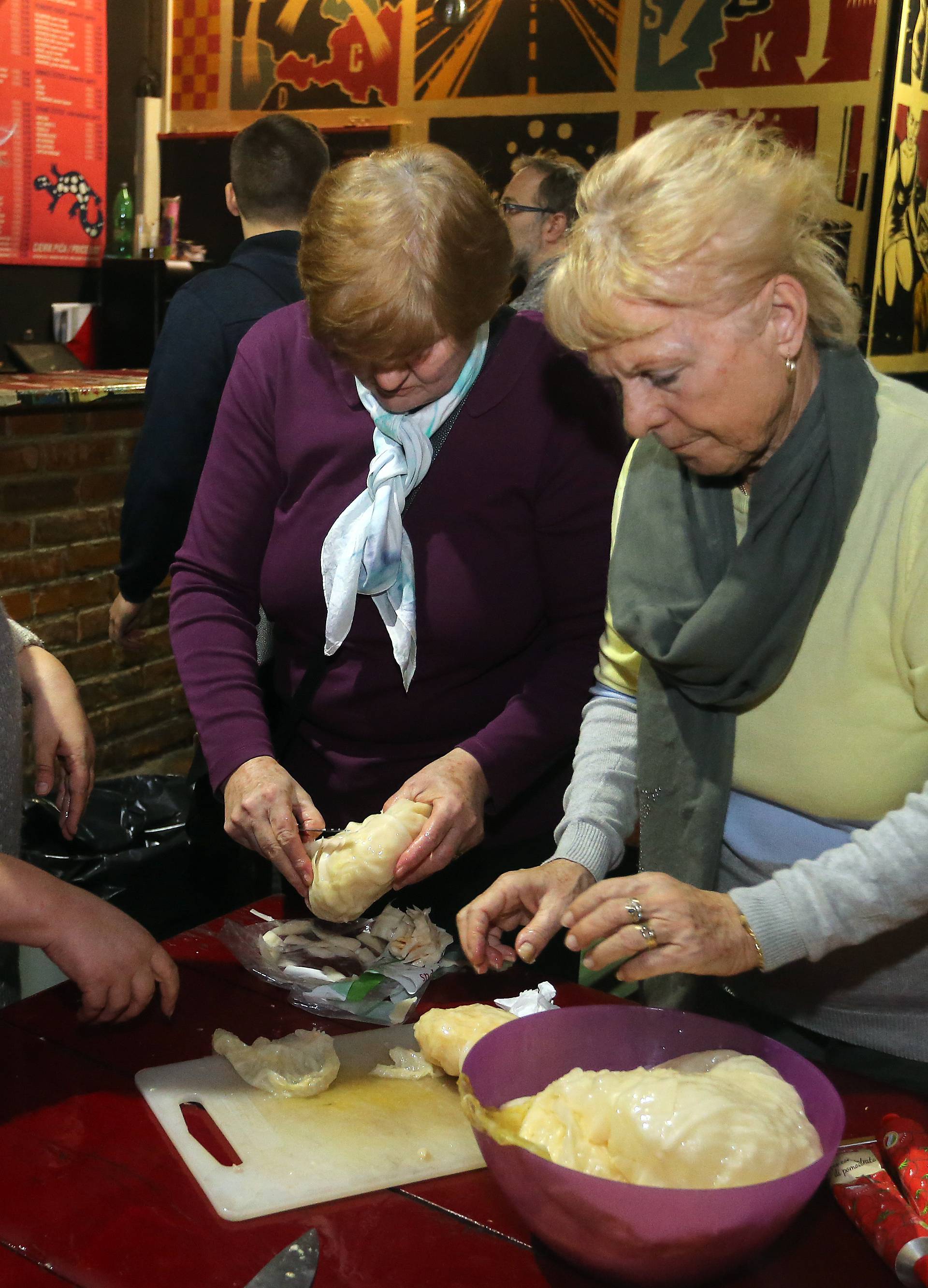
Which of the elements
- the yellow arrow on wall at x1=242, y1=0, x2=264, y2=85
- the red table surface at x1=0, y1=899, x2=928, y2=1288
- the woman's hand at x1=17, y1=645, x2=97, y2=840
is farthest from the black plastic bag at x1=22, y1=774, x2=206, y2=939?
the yellow arrow on wall at x1=242, y1=0, x2=264, y2=85

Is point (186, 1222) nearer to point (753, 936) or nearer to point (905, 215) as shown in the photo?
point (753, 936)

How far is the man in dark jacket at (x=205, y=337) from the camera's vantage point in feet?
9.31

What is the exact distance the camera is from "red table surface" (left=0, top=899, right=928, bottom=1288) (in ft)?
3.46

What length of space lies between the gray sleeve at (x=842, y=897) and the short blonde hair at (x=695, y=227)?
0.60m

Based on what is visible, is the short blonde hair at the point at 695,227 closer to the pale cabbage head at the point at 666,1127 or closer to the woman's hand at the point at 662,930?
the woman's hand at the point at 662,930

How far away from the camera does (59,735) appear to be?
1.81 meters

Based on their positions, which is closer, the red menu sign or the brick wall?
the brick wall

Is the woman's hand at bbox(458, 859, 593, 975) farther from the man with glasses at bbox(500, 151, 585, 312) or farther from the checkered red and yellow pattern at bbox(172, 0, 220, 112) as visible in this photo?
the checkered red and yellow pattern at bbox(172, 0, 220, 112)

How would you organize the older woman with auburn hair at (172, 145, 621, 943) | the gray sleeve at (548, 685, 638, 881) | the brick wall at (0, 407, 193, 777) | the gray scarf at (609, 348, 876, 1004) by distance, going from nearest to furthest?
the gray scarf at (609, 348, 876, 1004) < the gray sleeve at (548, 685, 638, 881) < the older woman with auburn hair at (172, 145, 621, 943) < the brick wall at (0, 407, 193, 777)

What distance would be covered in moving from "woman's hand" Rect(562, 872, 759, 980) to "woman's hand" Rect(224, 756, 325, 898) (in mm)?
501

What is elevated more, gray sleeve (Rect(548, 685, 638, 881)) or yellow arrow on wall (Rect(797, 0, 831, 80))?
yellow arrow on wall (Rect(797, 0, 831, 80))

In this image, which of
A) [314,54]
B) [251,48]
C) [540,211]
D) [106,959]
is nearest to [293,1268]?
[106,959]

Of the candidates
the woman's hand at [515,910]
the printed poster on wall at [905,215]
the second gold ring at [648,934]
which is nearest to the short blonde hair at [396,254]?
the woman's hand at [515,910]

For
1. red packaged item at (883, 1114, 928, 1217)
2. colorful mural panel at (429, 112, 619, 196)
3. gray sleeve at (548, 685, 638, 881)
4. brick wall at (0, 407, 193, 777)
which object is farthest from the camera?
colorful mural panel at (429, 112, 619, 196)
